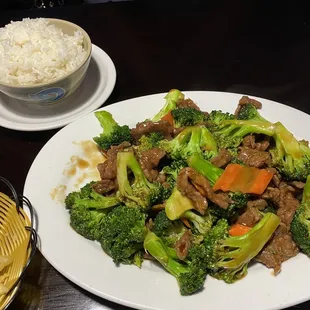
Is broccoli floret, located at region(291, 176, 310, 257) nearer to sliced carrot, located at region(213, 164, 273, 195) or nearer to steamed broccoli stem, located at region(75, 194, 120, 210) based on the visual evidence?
sliced carrot, located at region(213, 164, 273, 195)

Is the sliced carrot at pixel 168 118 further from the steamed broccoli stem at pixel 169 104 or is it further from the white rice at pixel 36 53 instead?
the white rice at pixel 36 53

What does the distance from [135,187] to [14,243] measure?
0.55 m

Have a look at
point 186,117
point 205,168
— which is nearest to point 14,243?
point 205,168

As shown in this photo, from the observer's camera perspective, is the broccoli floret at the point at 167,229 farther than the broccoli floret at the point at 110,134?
No

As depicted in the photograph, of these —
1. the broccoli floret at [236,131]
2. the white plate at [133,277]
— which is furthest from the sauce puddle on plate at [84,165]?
the broccoli floret at [236,131]

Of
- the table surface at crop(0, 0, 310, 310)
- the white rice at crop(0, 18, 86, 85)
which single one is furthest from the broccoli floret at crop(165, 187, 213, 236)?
the white rice at crop(0, 18, 86, 85)

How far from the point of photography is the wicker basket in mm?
1511

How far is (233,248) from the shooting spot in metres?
1.60

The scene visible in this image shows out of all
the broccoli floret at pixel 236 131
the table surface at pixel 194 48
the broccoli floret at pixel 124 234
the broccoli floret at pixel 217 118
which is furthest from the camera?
the table surface at pixel 194 48

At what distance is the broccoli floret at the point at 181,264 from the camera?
1522 millimetres

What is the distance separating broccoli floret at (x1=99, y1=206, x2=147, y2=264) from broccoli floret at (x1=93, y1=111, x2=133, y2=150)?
1.42 ft

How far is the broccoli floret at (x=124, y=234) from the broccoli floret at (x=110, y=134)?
1.42 feet

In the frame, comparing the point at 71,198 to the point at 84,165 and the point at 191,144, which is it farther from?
the point at 191,144

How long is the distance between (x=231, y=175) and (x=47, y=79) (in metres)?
1.21
